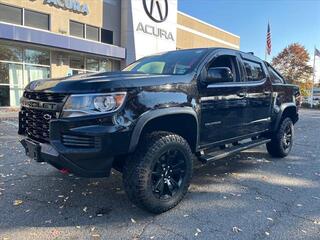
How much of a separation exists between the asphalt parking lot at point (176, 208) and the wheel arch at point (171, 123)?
78 centimetres

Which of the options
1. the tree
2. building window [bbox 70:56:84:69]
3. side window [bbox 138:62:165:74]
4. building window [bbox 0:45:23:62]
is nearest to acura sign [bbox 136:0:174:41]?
building window [bbox 70:56:84:69]

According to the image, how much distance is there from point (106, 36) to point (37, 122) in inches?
756

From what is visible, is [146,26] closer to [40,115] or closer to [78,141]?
[40,115]

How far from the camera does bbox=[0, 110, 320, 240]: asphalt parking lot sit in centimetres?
312

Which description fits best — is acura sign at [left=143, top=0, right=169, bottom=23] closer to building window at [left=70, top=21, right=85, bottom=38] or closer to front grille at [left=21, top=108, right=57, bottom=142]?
building window at [left=70, top=21, right=85, bottom=38]

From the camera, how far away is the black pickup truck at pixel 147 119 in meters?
3.05

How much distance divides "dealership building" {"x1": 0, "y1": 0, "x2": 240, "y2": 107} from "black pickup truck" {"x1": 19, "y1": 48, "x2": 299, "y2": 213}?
43.9 ft

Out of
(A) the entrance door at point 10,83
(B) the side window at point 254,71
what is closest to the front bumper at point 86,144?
(B) the side window at point 254,71

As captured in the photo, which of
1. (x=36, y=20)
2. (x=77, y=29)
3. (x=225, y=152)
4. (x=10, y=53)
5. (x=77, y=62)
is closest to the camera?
(x=225, y=152)

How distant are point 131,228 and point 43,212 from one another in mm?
1038

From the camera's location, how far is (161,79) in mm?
3529

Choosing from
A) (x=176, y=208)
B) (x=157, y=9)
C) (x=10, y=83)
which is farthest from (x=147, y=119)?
(x=157, y=9)

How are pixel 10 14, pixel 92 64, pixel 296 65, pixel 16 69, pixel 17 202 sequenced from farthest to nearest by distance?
pixel 296 65 → pixel 92 64 → pixel 16 69 → pixel 10 14 → pixel 17 202

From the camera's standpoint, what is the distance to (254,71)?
532 cm
